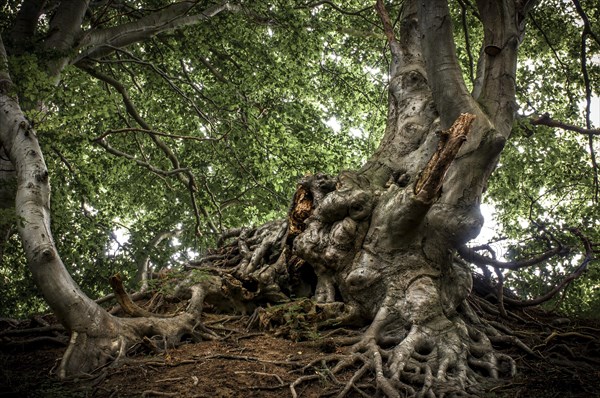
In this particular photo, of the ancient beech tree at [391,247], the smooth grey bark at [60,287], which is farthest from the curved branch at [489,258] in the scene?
the smooth grey bark at [60,287]

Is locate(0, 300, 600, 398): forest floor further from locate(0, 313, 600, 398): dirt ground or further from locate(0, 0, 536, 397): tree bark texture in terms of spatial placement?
locate(0, 0, 536, 397): tree bark texture

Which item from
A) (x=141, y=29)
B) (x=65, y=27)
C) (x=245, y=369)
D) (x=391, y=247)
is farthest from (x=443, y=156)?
(x=65, y=27)

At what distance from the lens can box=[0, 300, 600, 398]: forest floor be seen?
354 centimetres

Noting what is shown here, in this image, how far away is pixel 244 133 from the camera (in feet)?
35.2

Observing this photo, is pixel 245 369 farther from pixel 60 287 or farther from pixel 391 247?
pixel 391 247

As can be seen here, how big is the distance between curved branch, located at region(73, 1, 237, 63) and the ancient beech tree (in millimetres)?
3270

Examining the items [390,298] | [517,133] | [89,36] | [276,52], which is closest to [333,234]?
[390,298]

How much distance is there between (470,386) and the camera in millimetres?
3705

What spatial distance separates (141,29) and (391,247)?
6615 millimetres

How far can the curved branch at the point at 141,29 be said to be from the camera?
27.6 feet

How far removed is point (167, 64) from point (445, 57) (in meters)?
8.01

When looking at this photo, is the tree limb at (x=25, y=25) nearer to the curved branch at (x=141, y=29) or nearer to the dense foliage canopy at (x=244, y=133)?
the dense foliage canopy at (x=244, y=133)

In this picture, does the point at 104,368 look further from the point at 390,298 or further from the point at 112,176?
the point at 112,176

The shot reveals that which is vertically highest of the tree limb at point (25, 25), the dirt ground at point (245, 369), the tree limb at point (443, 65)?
the tree limb at point (25, 25)
